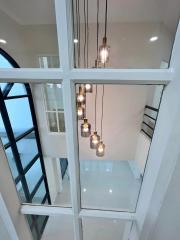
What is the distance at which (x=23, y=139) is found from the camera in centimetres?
265

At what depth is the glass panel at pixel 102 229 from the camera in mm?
2082

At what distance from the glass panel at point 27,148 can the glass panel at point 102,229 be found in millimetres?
1441

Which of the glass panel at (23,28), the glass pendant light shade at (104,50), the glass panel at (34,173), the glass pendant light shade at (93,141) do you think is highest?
the glass panel at (23,28)

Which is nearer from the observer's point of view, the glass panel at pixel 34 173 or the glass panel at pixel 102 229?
the glass panel at pixel 102 229

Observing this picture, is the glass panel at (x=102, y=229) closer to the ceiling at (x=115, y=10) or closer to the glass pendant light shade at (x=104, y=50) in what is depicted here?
the glass pendant light shade at (x=104, y=50)

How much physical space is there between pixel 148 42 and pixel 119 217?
1946 mm

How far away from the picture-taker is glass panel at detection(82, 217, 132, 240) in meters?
2.08

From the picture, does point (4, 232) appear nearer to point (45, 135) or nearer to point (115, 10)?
point (45, 135)

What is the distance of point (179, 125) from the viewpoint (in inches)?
29.0

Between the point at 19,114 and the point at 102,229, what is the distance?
253 centimetres

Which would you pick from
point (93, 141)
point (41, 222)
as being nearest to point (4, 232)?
point (41, 222)

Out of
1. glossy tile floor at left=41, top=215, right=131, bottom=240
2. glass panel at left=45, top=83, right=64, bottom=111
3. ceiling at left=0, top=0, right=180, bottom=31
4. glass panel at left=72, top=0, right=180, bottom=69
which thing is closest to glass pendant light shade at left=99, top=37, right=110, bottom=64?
glass panel at left=72, top=0, right=180, bottom=69

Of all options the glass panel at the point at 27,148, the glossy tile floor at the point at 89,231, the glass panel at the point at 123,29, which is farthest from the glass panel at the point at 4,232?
the glass panel at the point at 123,29

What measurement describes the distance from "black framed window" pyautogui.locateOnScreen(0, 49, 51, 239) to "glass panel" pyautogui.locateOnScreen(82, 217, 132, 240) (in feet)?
2.31
